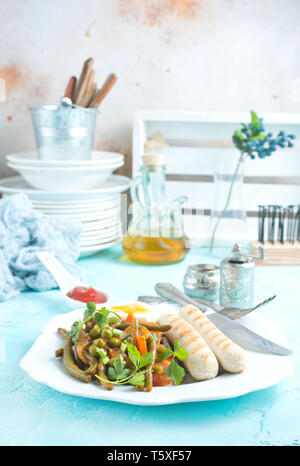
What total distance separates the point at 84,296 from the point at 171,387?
0.45 m

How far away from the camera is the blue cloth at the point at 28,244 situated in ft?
4.01

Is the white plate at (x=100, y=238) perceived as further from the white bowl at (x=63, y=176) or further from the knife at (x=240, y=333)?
the knife at (x=240, y=333)

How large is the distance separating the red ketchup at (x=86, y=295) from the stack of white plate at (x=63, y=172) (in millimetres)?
391

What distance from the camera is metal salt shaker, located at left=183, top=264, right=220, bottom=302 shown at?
1138 mm

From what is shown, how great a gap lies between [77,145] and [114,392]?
91 cm

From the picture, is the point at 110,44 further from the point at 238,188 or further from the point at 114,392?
the point at 114,392

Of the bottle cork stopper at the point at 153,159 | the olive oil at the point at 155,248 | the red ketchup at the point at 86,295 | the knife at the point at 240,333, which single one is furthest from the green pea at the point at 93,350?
the bottle cork stopper at the point at 153,159

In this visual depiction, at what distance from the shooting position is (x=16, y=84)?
176 cm

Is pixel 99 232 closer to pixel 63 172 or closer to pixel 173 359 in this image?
pixel 63 172

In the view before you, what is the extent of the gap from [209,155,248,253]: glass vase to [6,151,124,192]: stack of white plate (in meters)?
0.31

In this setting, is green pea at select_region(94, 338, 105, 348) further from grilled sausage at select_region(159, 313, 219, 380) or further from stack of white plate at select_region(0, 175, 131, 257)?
stack of white plate at select_region(0, 175, 131, 257)

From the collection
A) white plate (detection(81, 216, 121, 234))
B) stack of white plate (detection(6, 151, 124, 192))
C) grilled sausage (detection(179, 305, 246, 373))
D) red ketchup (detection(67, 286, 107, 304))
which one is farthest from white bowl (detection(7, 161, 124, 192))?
grilled sausage (detection(179, 305, 246, 373))

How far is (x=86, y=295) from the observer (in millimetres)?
1119

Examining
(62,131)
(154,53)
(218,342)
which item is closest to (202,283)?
(218,342)
